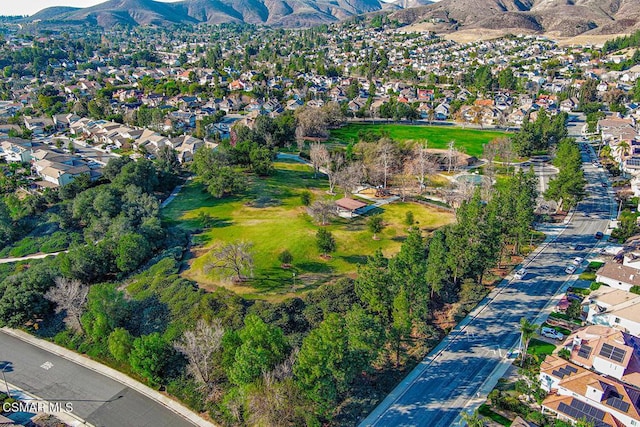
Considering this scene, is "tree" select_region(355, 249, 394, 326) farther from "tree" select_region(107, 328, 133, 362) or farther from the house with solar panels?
"tree" select_region(107, 328, 133, 362)

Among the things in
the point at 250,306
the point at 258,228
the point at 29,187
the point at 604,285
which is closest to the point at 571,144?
the point at 604,285

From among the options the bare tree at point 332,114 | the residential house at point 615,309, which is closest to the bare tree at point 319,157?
the bare tree at point 332,114

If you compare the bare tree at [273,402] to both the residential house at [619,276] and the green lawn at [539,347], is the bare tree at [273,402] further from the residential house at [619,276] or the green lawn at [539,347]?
the residential house at [619,276]

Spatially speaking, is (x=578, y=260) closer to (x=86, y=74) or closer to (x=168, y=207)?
(x=168, y=207)

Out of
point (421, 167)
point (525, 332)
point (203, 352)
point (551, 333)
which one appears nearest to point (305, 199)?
point (421, 167)

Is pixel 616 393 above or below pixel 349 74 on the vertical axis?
below

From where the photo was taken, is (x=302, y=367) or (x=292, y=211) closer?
(x=302, y=367)
